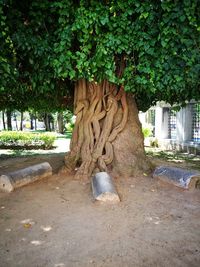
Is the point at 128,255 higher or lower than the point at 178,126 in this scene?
lower

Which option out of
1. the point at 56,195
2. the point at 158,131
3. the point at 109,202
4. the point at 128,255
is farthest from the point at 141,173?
the point at 158,131

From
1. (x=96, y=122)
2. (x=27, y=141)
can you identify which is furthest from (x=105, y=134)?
(x=27, y=141)

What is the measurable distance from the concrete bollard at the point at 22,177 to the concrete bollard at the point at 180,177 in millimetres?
2788

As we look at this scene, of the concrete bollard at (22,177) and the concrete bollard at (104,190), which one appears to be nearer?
the concrete bollard at (104,190)

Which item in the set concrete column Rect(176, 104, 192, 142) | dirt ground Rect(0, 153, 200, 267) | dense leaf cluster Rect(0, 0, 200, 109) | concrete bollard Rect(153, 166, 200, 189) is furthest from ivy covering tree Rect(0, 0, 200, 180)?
concrete column Rect(176, 104, 192, 142)

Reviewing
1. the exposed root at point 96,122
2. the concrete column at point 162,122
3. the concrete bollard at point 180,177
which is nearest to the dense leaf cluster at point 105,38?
the exposed root at point 96,122

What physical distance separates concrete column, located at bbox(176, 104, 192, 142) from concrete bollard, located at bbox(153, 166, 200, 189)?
9.65 metres

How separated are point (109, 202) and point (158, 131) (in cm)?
1359

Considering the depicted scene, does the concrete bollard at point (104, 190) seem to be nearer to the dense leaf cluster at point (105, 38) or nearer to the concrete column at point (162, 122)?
the dense leaf cluster at point (105, 38)

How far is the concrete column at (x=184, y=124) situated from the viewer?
1502 centimetres

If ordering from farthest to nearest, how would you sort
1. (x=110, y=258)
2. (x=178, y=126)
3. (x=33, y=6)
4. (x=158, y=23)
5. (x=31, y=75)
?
1. (x=178, y=126)
2. (x=31, y=75)
3. (x=33, y=6)
4. (x=158, y=23)
5. (x=110, y=258)

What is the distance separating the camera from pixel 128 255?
333 centimetres

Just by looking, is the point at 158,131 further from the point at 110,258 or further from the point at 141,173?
the point at 110,258

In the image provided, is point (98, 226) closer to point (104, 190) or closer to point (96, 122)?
point (104, 190)
